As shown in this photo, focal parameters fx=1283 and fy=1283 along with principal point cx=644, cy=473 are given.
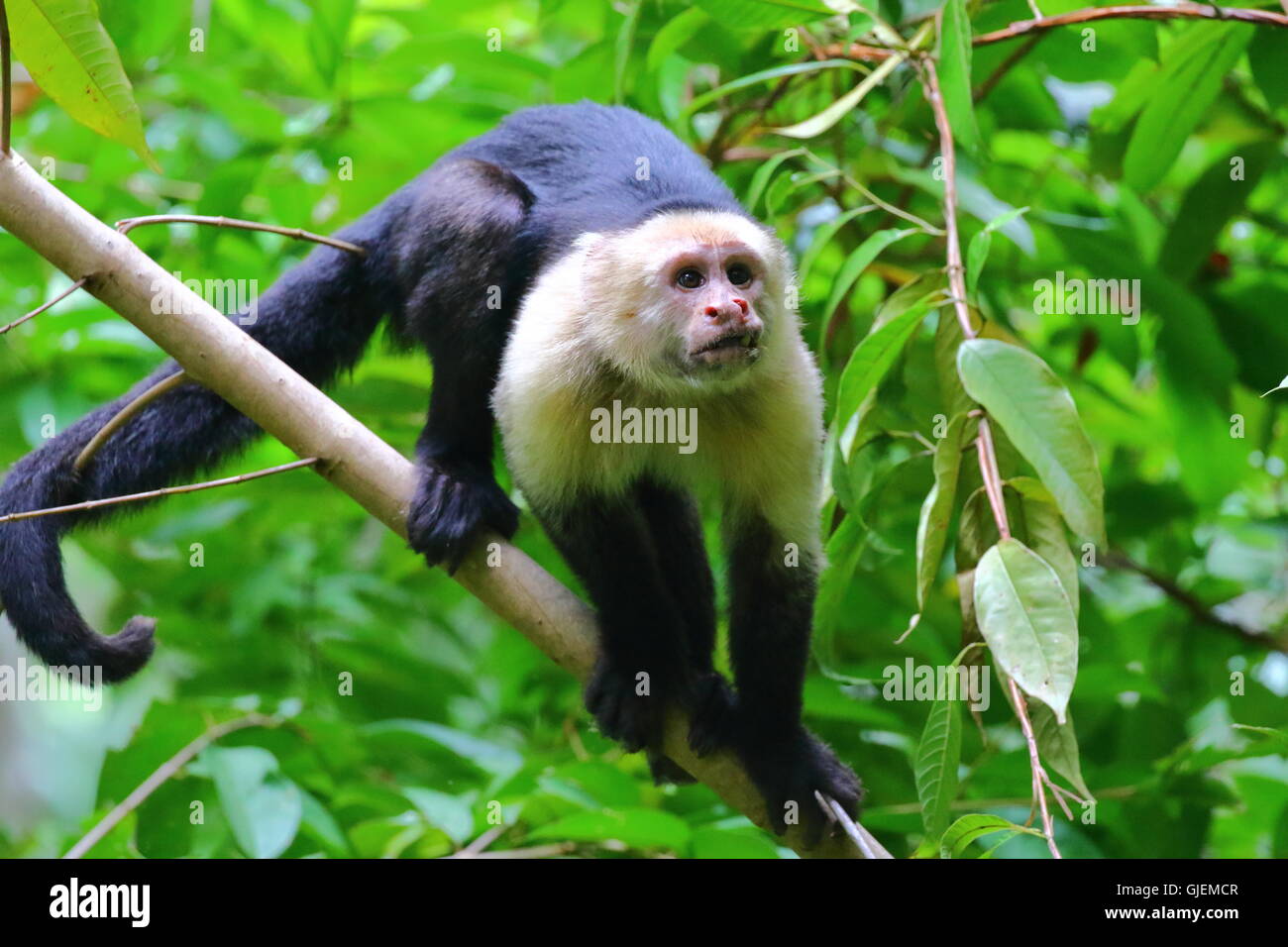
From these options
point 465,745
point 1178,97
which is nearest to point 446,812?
point 465,745

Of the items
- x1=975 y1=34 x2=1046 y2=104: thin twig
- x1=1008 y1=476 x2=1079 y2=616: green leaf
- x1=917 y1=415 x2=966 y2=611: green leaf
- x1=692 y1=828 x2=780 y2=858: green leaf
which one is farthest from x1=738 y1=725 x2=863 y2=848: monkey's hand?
x1=975 y1=34 x2=1046 y2=104: thin twig

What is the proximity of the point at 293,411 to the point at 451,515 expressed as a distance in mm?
603

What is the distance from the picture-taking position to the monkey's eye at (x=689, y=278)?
3.46 metres

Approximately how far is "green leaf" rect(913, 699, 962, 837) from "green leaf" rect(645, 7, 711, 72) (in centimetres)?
220

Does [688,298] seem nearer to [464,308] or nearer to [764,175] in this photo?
[764,175]

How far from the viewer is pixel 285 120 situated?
4836mm

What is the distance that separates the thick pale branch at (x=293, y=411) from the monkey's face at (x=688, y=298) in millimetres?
660

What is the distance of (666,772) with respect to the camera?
12.3 feet

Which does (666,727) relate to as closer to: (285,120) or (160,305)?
(160,305)

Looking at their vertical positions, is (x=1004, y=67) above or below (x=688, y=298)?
above

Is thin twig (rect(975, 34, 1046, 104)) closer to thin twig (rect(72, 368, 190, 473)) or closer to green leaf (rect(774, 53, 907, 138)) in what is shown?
green leaf (rect(774, 53, 907, 138))

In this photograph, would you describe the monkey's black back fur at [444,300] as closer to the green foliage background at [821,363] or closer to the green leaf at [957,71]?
the green foliage background at [821,363]
